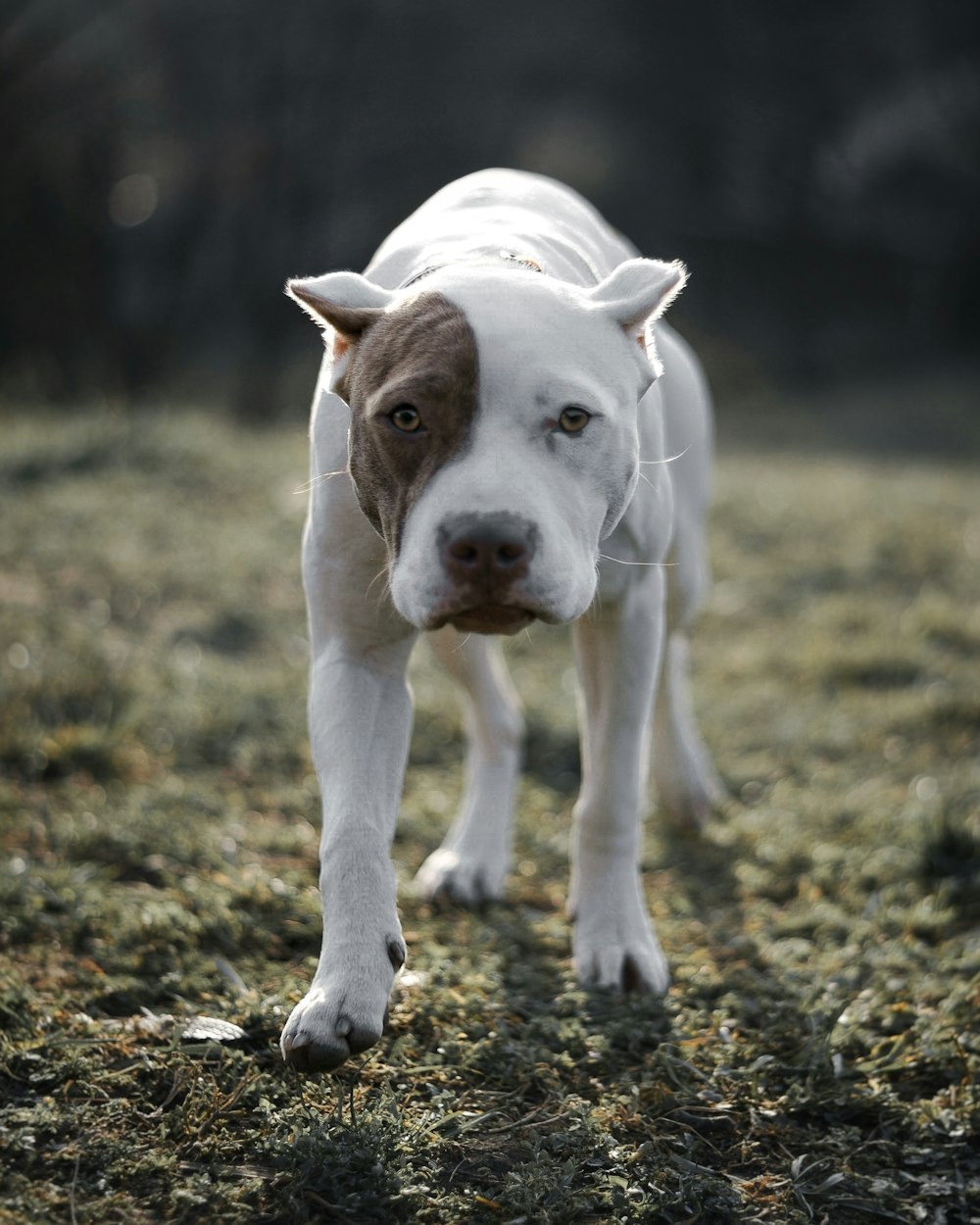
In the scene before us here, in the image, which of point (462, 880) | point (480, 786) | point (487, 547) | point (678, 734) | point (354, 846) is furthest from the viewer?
point (678, 734)

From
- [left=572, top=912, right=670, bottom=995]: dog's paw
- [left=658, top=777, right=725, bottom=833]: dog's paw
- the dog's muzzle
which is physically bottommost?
[left=658, top=777, right=725, bottom=833]: dog's paw

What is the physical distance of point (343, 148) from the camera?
13.5 meters

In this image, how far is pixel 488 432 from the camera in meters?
2.57

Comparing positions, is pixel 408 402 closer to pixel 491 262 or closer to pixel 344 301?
pixel 344 301

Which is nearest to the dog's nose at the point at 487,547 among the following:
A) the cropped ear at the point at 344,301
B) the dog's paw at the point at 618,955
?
the cropped ear at the point at 344,301

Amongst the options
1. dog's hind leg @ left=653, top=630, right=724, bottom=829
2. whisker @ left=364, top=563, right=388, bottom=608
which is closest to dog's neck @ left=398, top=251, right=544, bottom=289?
whisker @ left=364, top=563, right=388, bottom=608

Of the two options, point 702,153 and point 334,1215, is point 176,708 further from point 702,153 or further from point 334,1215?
point 702,153

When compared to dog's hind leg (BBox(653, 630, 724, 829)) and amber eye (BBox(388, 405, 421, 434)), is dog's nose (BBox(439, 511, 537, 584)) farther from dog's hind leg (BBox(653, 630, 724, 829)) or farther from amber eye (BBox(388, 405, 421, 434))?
dog's hind leg (BBox(653, 630, 724, 829))

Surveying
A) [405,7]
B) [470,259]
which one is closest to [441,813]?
[470,259]

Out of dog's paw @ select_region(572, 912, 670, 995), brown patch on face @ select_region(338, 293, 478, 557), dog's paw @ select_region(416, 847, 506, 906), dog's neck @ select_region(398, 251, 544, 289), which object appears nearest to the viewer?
brown patch on face @ select_region(338, 293, 478, 557)

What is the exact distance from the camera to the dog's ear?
2828 mm

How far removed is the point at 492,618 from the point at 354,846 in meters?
0.57

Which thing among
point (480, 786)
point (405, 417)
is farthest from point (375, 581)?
point (480, 786)

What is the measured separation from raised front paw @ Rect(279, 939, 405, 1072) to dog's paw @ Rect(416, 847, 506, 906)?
1194 mm
